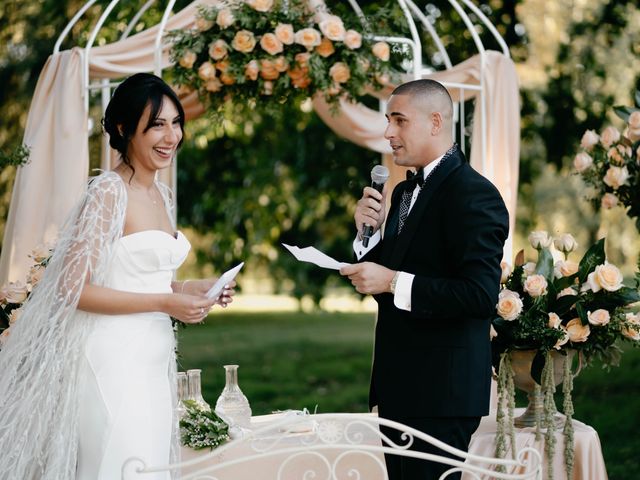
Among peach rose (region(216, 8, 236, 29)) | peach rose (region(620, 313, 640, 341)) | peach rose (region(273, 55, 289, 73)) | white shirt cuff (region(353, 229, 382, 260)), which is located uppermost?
peach rose (region(216, 8, 236, 29))

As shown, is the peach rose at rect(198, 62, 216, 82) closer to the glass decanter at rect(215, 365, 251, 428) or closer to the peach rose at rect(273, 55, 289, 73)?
the peach rose at rect(273, 55, 289, 73)

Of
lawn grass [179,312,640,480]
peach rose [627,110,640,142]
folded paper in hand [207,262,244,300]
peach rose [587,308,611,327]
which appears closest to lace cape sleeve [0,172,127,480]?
folded paper in hand [207,262,244,300]

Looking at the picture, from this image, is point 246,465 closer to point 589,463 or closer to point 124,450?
point 124,450

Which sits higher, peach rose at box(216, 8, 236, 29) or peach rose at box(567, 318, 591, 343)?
peach rose at box(216, 8, 236, 29)

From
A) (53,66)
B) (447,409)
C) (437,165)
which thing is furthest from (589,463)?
(53,66)

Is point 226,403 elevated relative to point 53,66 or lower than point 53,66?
lower

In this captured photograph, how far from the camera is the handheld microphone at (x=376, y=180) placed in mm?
3393

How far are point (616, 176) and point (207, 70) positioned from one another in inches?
103

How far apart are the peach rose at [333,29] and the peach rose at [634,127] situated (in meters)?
1.87

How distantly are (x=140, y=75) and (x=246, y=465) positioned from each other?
2014 mm

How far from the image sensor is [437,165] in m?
3.42

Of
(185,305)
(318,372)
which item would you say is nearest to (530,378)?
(185,305)

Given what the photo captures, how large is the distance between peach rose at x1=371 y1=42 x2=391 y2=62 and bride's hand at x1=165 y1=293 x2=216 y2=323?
3147 millimetres

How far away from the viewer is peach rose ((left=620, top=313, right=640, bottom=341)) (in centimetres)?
442
